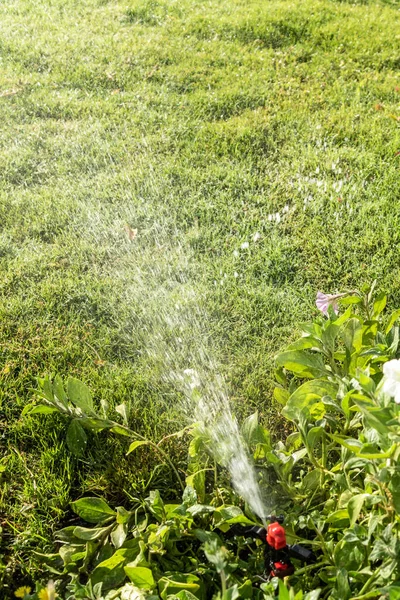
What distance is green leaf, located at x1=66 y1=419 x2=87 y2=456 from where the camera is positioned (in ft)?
7.09

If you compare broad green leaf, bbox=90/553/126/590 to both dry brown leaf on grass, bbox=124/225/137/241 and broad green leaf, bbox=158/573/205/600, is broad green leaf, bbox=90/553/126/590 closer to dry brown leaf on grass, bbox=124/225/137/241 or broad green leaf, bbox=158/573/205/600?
broad green leaf, bbox=158/573/205/600

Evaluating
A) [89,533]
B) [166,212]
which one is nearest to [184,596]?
[89,533]

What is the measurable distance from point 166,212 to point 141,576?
90.7 inches

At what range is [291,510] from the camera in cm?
188

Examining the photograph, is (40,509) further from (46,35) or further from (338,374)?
(46,35)

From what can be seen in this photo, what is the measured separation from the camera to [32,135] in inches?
173

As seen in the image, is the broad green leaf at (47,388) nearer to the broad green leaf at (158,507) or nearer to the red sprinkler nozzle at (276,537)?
the broad green leaf at (158,507)

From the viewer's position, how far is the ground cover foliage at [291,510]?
1.48m

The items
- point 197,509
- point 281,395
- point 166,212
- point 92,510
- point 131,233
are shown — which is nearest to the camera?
point 197,509

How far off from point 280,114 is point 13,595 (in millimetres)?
3627

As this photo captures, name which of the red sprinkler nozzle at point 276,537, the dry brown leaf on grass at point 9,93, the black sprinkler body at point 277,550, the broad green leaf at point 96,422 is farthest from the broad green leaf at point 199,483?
the dry brown leaf on grass at point 9,93

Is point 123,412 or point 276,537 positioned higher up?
point 276,537

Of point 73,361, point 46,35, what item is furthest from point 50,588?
point 46,35

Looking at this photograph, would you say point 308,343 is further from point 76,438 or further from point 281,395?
point 76,438
